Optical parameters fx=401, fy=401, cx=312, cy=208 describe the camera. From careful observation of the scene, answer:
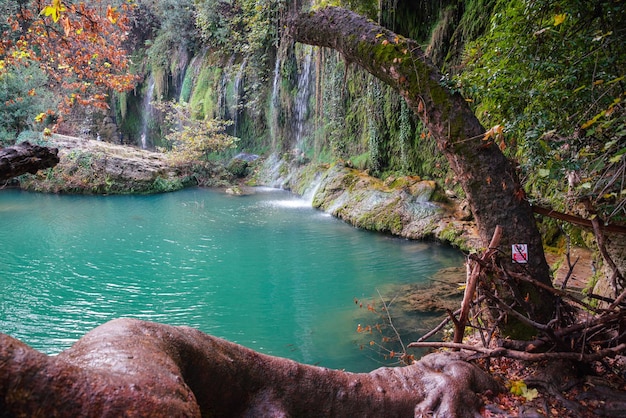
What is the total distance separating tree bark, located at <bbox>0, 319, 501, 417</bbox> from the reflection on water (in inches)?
85.1

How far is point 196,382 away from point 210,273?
232 inches

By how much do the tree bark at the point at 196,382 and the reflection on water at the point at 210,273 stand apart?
216 cm

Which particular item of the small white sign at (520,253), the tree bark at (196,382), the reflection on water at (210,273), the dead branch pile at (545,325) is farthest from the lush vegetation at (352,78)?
the reflection on water at (210,273)

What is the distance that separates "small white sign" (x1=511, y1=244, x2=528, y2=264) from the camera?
3072mm

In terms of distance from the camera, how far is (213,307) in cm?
616

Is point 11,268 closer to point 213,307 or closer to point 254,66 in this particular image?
point 213,307

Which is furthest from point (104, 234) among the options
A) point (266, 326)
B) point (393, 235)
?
point (393, 235)

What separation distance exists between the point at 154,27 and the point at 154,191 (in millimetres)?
14344

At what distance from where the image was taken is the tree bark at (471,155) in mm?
3107

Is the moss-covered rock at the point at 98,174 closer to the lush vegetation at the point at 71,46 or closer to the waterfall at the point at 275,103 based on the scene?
the waterfall at the point at 275,103

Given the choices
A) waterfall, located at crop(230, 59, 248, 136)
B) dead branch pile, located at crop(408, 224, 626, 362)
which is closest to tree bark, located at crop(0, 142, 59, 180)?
dead branch pile, located at crop(408, 224, 626, 362)

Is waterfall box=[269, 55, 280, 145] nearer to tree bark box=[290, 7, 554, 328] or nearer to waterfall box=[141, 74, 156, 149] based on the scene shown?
waterfall box=[141, 74, 156, 149]

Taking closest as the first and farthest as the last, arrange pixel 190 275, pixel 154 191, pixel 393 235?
1. pixel 190 275
2. pixel 393 235
3. pixel 154 191

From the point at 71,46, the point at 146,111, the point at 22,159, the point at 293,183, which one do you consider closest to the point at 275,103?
the point at 293,183
